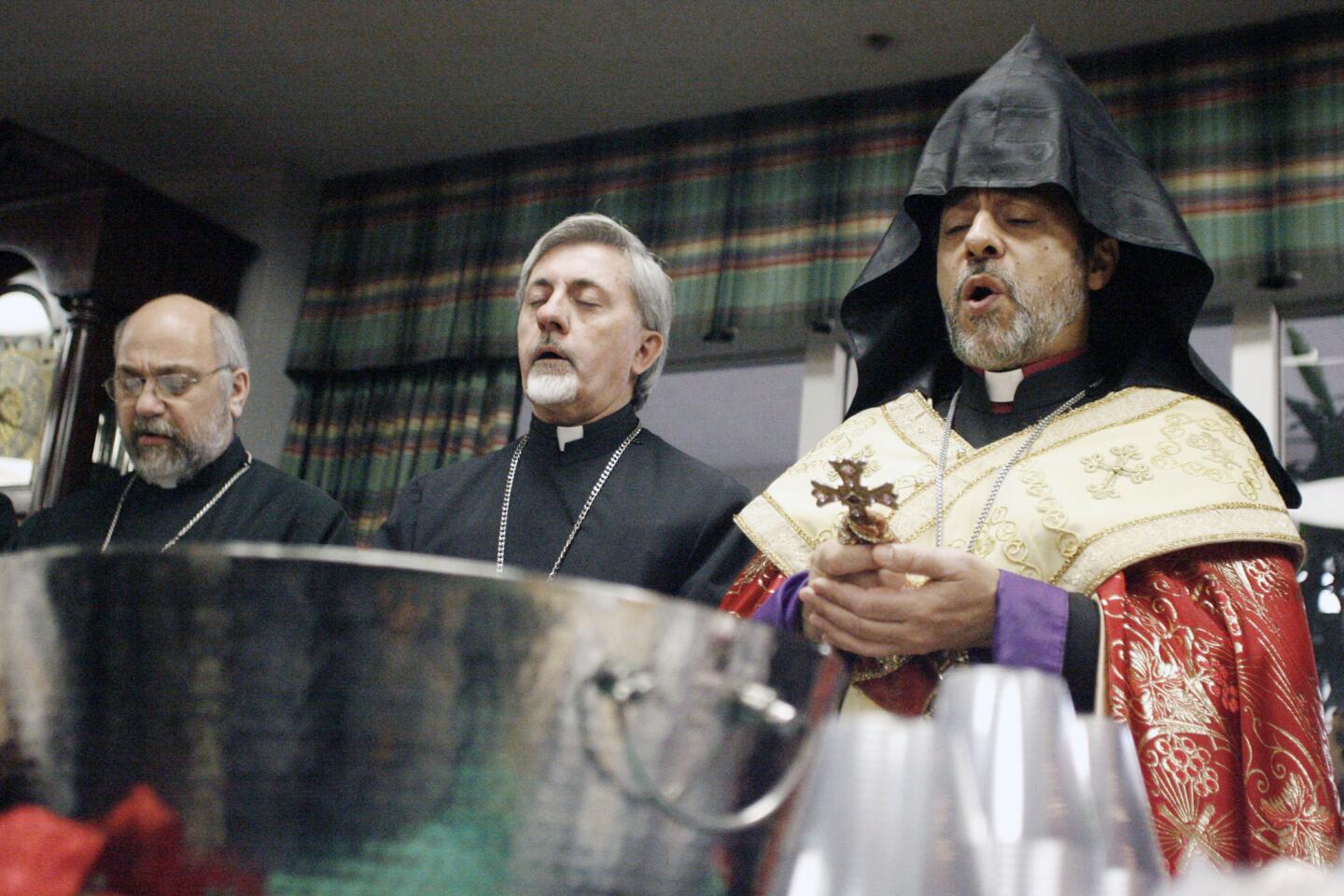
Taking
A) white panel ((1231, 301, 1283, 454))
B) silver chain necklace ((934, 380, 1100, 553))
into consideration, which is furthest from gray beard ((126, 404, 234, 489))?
white panel ((1231, 301, 1283, 454))

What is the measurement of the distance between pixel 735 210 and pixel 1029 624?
315 cm

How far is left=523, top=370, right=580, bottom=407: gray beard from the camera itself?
8.07 ft

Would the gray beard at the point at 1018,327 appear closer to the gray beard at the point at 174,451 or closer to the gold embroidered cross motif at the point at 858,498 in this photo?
the gold embroidered cross motif at the point at 858,498

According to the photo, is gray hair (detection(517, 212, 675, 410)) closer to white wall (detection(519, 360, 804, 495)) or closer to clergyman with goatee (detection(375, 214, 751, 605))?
clergyman with goatee (detection(375, 214, 751, 605))

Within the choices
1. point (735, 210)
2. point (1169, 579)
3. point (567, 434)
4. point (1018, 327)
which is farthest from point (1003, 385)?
point (735, 210)

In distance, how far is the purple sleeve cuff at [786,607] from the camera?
1642 millimetres

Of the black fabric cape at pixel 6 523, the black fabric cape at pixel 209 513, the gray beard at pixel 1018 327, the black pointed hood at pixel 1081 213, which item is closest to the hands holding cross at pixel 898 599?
the gray beard at pixel 1018 327

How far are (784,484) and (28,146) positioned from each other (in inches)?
141

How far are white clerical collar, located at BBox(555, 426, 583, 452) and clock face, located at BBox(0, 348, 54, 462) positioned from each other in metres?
2.55

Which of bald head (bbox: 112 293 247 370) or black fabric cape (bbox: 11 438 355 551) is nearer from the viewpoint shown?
black fabric cape (bbox: 11 438 355 551)

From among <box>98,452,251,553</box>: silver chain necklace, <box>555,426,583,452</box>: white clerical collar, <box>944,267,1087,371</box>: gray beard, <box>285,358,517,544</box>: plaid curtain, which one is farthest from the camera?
<box>285,358,517,544</box>: plaid curtain

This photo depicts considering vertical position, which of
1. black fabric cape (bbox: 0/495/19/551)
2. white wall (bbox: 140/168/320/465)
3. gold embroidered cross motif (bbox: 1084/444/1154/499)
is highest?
white wall (bbox: 140/168/320/465)

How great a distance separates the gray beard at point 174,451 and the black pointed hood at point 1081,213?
1.61m

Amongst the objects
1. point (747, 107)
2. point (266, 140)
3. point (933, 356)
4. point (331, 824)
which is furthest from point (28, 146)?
point (331, 824)
